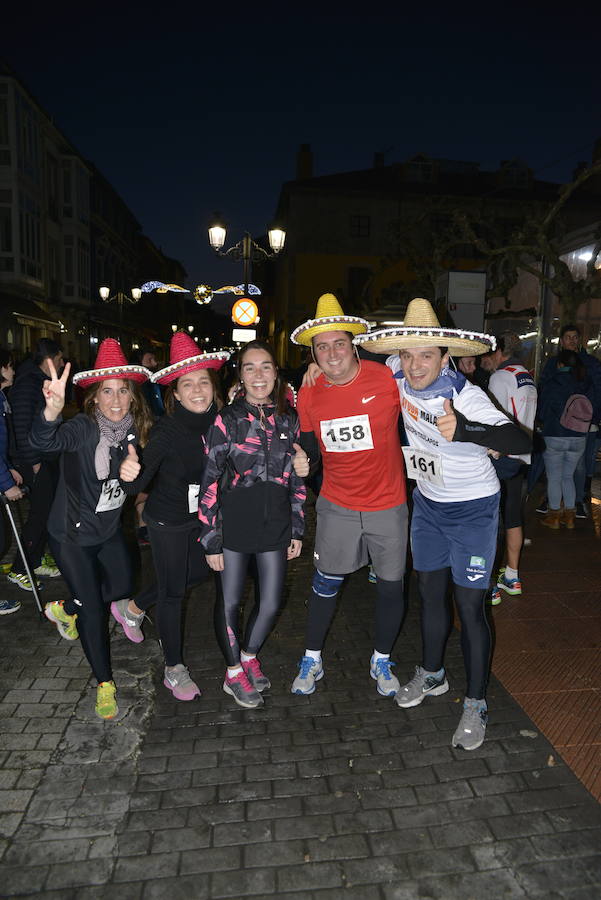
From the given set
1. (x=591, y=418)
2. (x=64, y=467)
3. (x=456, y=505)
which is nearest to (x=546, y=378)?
(x=591, y=418)

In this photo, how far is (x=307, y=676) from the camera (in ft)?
12.1

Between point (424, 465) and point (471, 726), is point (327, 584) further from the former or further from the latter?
point (471, 726)

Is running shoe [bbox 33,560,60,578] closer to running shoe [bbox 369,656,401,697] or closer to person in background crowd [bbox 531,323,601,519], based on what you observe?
running shoe [bbox 369,656,401,697]

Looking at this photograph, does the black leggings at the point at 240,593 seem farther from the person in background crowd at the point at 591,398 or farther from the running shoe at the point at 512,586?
the person in background crowd at the point at 591,398

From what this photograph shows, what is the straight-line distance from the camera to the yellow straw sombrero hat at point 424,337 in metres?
3.00

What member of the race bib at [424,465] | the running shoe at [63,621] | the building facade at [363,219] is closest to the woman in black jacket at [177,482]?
the running shoe at [63,621]

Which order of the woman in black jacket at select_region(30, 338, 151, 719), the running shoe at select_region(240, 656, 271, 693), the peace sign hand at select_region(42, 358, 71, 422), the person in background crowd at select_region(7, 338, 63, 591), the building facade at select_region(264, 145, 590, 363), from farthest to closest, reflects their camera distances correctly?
the building facade at select_region(264, 145, 590, 363) < the person in background crowd at select_region(7, 338, 63, 591) < the running shoe at select_region(240, 656, 271, 693) < the woman in black jacket at select_region(30, 338, 151, 719) < the peace sign hand at select_region(42, 358, 71, 422)

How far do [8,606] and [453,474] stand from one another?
3.87 meters

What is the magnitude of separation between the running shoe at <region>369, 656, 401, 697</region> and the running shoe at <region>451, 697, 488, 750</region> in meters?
0.49

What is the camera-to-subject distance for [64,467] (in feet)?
10.8

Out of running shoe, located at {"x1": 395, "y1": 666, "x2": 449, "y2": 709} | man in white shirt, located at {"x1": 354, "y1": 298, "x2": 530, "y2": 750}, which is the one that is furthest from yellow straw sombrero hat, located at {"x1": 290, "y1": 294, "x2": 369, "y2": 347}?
running shoe, located at {"x1": 395, "y1": 666, "x2": 449, "y2": 709}

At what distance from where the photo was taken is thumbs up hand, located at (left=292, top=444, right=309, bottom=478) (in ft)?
11.3

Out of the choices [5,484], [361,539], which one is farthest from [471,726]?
[5,484]

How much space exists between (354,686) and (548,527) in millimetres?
4540
